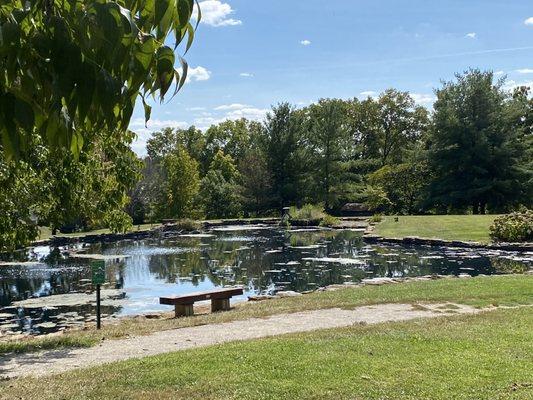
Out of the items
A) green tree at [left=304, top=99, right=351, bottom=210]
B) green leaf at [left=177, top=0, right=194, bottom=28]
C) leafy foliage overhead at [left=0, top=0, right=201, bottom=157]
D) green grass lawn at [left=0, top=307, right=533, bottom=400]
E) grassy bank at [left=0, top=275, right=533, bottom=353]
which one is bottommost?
grassy bank at [left=0, top=275, right=533, bottom=353]

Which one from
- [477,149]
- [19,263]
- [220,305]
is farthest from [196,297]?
[477,149]

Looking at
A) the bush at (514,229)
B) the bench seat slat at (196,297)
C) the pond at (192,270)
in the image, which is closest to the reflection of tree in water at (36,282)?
the pond at (192,270)

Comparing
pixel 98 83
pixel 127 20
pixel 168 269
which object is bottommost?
pixel 168 269

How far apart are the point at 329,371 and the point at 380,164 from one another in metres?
51.6

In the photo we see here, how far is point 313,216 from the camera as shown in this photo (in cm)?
3959

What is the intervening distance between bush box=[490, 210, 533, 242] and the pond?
1853 mm

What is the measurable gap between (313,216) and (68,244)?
16.7 meters

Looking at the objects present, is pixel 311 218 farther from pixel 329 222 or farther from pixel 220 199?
pixel 220 199

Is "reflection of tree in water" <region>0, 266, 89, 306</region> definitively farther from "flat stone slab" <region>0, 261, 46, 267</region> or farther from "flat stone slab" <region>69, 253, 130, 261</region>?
"flat stone slab" <region>69, 253, 130, 261</region>

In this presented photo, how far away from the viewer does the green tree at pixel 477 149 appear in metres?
39.5

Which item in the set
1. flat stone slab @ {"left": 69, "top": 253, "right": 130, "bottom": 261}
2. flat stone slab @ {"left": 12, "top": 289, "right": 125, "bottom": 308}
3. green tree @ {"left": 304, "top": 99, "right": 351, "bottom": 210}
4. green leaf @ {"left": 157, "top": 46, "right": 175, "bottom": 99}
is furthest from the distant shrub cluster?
green leaf @ {"left": 157, "top": 46, "right": 175, "bottom": 99}

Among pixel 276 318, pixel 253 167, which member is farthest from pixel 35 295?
pixel 253 167

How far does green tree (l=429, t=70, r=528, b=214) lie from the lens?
39.5 m

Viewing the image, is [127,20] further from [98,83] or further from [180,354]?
[180,354]
